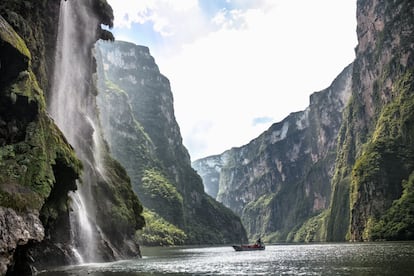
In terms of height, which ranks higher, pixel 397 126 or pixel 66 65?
pixel 397 126

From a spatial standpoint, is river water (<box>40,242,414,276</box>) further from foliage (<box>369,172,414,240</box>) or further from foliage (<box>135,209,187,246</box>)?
foliage (<box>135,209,187,246</box>)

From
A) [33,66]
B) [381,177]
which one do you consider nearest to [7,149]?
[33,66]

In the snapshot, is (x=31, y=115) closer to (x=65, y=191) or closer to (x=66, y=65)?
(x=65, y=191)

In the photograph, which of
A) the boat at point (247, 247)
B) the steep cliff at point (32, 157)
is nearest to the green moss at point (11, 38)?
the steep cliff at point (32, 157)

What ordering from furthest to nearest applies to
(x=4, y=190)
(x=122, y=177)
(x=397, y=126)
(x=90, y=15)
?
1. (x=397, y=126)
2. (x=122, y=177)
3. (x=90, y=15)
4. (x=4, y=190)

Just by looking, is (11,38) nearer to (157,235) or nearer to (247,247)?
(247,247)

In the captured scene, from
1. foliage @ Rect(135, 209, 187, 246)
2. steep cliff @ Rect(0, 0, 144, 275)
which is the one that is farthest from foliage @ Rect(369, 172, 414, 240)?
steep cliff @ Rect(0, 0, 144, 275)

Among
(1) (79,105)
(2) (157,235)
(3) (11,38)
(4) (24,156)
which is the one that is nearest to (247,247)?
(1) (79,105)

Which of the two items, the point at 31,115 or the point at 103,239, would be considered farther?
the point at 103,239
